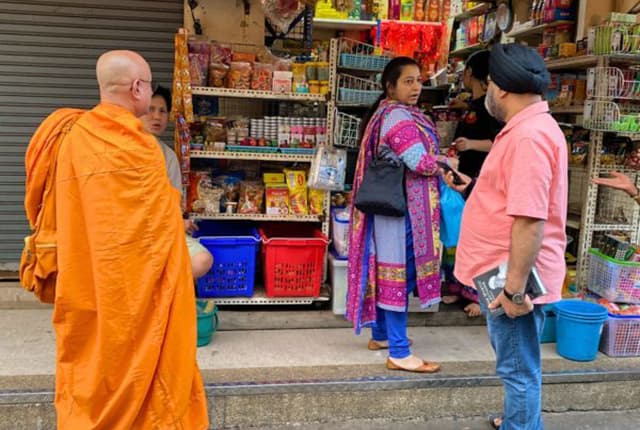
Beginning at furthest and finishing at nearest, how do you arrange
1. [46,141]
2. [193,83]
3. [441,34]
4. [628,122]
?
[441,34] < [193,83] < [628,122] < [46,141]

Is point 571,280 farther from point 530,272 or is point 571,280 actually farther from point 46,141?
point 46,141

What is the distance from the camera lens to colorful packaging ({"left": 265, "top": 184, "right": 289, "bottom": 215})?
4.23m

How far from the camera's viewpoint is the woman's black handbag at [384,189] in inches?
131

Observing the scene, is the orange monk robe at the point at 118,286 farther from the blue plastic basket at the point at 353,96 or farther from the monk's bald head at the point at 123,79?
the blue plastic basket at the point at 353,96

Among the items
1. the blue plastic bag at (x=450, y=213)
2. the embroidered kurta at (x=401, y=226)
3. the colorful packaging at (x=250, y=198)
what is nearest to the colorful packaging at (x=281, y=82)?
the colorful packaging at (x=250, y=198)

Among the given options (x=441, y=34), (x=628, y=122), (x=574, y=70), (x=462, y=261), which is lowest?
(x=462, y=261)

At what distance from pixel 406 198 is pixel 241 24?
2140mm

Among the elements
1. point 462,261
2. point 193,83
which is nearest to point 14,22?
point 193,83

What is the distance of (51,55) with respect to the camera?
15.4ft

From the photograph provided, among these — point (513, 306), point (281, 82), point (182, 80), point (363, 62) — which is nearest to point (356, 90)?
point (363, 62)

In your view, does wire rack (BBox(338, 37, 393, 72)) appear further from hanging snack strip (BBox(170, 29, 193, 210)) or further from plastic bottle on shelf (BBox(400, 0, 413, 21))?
plastic bottle on shelf (BBox(400, 0, 413, 21))

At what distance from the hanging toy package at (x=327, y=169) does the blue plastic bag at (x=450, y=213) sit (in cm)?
85

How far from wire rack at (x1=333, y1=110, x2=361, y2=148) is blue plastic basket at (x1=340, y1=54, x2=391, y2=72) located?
0.37 metres

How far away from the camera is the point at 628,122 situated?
3732mm
